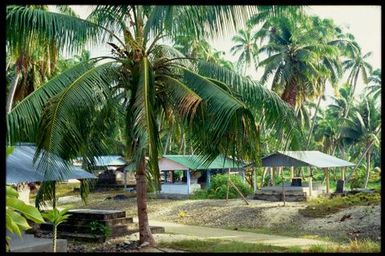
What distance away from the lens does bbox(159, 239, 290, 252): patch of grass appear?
11.4m

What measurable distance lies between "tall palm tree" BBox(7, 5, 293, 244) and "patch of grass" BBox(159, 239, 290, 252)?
92 centimetres

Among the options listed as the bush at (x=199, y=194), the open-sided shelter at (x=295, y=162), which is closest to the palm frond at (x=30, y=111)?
the open-sided shelter at (x=295, y=162)

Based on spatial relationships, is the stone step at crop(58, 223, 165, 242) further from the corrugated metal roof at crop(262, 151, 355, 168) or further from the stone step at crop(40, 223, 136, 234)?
the corrugated metal roof at crop(262, 151, 355, 168)

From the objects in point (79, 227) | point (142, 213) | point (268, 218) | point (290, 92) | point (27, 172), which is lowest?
point (268, 218)

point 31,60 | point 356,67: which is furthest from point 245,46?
point 31,60

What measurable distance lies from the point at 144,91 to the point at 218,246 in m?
4.92

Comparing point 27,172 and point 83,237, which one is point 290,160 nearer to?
point 83,237

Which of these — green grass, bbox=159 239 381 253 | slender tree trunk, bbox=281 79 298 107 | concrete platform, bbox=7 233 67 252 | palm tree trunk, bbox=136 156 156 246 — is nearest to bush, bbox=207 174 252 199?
slender tree trunk, bbox=281 79 298 107

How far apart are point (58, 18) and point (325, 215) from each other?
1206 centimetres

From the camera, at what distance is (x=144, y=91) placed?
9336 millimetres

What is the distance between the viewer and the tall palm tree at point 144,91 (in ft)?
28.1

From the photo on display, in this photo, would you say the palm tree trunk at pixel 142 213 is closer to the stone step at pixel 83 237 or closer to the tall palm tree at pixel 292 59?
the stone step at pixel 83 237

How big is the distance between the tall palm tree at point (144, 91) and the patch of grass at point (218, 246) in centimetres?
92
